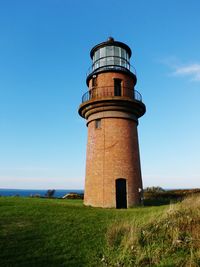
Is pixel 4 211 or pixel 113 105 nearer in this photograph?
pixel 4 211

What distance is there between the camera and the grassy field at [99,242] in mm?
7449

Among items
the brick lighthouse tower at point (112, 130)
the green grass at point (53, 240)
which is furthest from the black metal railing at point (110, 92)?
the green grass at point (53, 240)

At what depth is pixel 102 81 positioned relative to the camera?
19469 mm

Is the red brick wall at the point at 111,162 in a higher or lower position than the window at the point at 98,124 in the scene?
lower

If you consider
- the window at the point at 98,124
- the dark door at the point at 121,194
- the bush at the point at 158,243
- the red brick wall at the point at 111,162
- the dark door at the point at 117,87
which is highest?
the dark door at the point at 117,87

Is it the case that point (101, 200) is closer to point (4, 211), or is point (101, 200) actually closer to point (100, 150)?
point (100, 150)

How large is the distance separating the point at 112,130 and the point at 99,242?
10755 mm

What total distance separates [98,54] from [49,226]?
1380 centimetres

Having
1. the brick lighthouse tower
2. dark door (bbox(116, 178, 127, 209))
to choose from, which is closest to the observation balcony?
the brick lighthouse tower

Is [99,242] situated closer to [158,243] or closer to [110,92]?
[158,243]

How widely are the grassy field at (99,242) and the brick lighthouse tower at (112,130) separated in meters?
6.86

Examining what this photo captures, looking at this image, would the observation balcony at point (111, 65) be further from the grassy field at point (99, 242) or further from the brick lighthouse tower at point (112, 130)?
the grassy field at point (99, 242)

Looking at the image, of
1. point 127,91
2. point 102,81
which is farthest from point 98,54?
point 127,91

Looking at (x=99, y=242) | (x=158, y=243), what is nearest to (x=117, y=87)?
(x=99, y=242)
